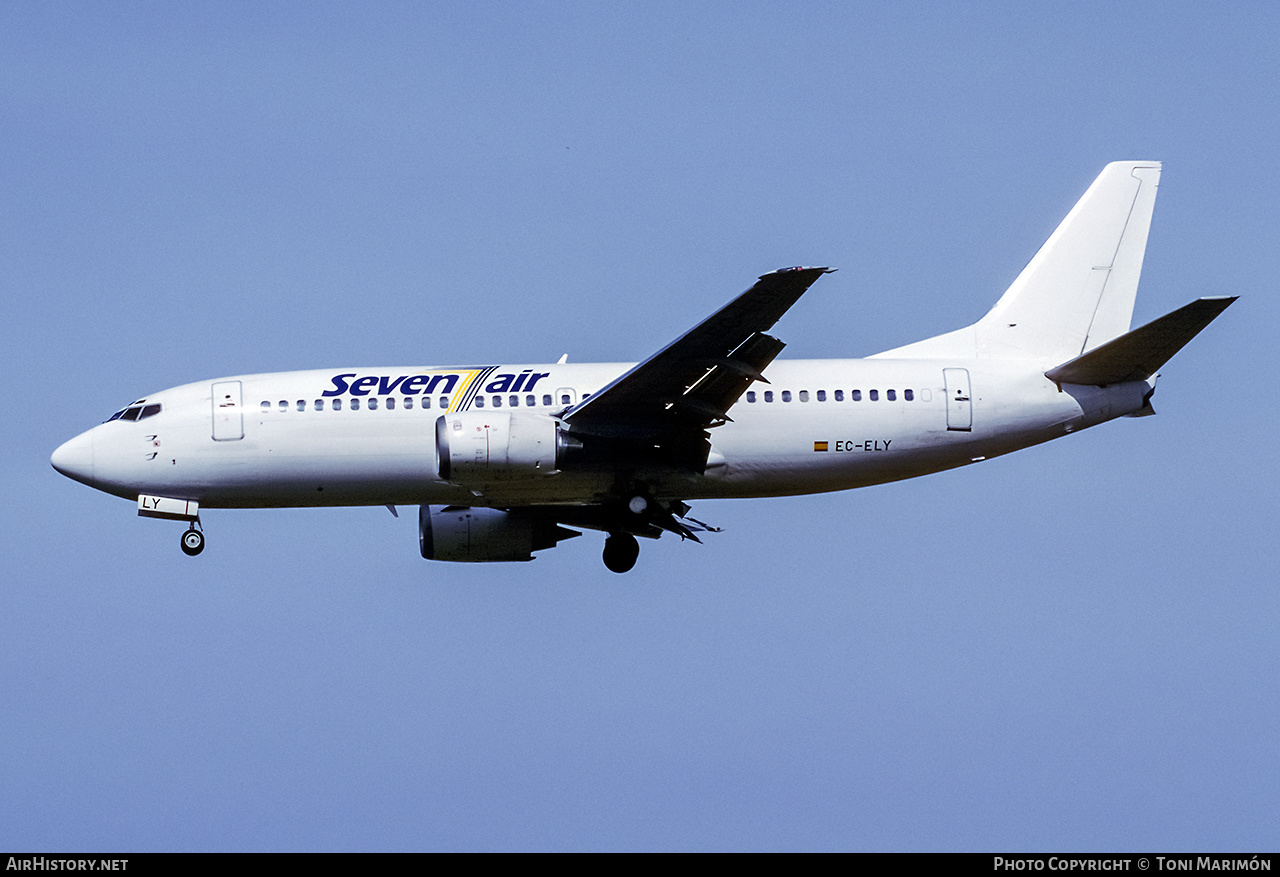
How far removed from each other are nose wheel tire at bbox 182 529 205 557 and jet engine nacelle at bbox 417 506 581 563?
427cm

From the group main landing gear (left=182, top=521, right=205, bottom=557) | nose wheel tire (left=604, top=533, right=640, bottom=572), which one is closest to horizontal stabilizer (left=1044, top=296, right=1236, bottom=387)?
nose wheel tire (left=604, top=533, right=640, bottom=572)

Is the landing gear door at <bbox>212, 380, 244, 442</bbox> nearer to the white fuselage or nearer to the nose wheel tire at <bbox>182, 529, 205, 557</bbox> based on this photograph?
the white fuselage

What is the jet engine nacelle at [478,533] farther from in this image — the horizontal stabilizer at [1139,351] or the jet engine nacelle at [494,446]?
the horizontal stabilizer at [1139,351]

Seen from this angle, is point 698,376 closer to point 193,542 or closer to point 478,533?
point 478,533

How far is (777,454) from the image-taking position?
90.1ft

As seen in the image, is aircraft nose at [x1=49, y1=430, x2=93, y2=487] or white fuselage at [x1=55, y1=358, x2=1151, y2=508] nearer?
white fuselage at [x1=55, y1=358, x2=1151, y2=508]

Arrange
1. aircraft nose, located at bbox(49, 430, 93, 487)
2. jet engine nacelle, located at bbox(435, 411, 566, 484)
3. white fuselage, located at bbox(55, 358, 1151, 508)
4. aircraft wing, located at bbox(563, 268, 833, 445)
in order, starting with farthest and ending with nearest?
1. aircraft nose, located at bbox(49, 430, 93, 487)
2. white fuselage, located at bbox(55, 358, 1151, 508)
3. jet engine nacelle, located at bbox(435, 411, 566, 484)
4. aircraft wing, located at bbox(563, 268, 833, 445)

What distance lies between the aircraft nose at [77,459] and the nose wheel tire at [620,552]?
383 inches

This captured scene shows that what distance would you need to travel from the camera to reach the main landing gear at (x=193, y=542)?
2828cm

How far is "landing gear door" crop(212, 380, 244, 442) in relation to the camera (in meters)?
27.8

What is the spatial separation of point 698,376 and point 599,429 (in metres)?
2.02

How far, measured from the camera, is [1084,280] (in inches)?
1179
